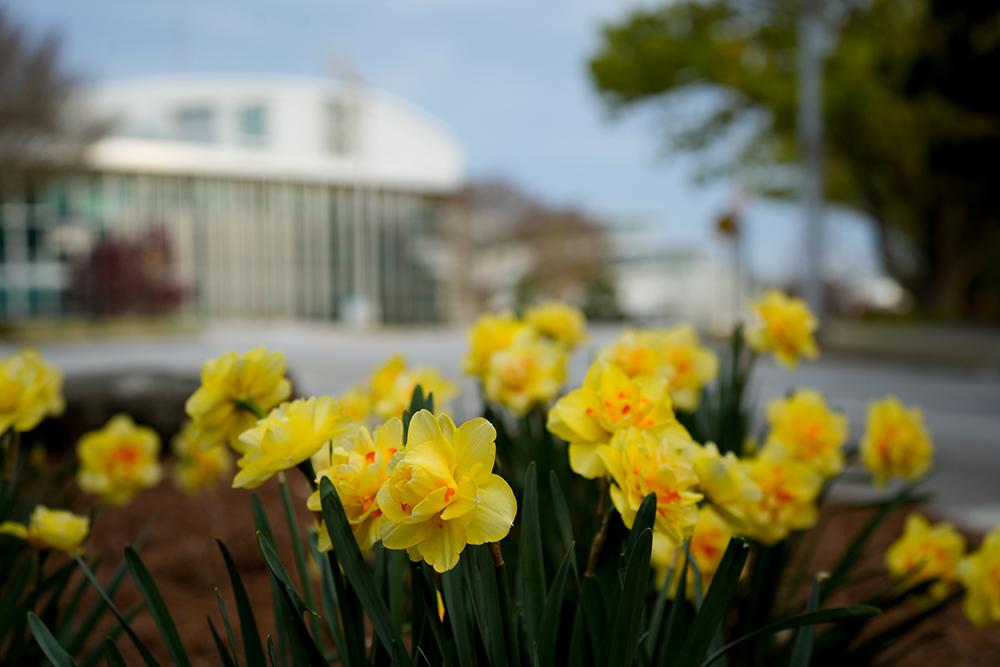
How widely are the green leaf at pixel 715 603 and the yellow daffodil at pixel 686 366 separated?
82cm

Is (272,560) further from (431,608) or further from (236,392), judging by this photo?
(236,392)

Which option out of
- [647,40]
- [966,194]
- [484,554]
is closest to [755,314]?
[484,554]

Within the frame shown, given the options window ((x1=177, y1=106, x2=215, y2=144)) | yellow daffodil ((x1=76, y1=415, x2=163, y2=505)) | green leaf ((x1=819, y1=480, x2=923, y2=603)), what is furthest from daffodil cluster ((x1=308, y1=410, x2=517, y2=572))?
window ((x1=177, y1=106, x2=215, y2=144))

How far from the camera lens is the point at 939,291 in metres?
19.5

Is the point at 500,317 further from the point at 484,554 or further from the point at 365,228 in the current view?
the point at 365,228

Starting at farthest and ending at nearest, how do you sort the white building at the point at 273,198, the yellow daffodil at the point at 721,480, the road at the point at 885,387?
the white building at the point at 273,198 → the road at the point at 885,387 → the yellow daffodil at the point at 721,480

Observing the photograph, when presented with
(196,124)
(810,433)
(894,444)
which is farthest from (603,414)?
(196,124)

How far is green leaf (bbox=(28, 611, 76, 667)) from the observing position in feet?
3.29

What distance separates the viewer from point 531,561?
3.64 feet

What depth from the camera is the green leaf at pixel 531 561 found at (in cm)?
108

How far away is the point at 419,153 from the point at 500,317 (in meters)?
49.4

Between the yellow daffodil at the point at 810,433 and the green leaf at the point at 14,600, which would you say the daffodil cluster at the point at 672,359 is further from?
the green leaf at the point at 14,600

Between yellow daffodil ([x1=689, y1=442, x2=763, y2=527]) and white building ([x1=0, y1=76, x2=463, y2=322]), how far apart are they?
41.6 m

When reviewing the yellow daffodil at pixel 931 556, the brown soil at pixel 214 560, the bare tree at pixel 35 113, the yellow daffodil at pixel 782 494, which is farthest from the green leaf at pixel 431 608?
the bare tree at pixel 35 113
